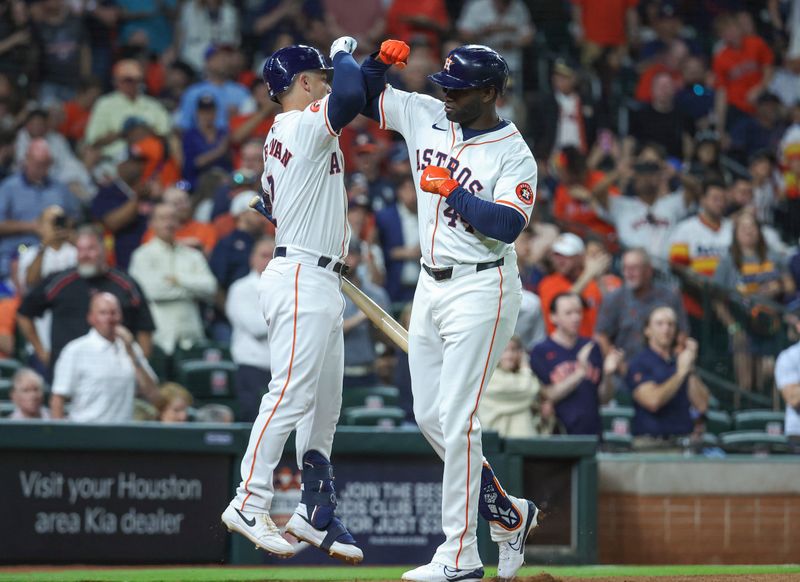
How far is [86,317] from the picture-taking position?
838 centimetres

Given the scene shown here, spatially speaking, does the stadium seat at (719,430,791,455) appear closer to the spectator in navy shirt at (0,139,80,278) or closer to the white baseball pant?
the white baseball pant

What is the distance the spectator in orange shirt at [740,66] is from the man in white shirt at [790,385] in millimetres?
5181

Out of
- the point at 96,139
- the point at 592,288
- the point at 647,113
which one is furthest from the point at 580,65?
the point at 96,139

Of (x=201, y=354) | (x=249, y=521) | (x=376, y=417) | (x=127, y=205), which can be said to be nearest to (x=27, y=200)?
(x=127, y=205)

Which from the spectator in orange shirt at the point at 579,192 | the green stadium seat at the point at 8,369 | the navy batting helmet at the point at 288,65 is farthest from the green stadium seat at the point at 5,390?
the spectator in orange shirt at the point at 579,192

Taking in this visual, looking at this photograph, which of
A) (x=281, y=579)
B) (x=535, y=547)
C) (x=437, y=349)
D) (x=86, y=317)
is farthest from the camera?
(x=86, y=317)

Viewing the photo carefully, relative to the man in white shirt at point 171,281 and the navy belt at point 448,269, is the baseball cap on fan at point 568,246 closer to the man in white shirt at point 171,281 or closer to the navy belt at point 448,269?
the man in white shirt at point 171,281

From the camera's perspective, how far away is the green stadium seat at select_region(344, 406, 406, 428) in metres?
8.34

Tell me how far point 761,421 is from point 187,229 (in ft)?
14.3

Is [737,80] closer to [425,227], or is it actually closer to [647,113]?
[647,113]

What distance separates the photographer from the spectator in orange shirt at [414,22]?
12.1 metres

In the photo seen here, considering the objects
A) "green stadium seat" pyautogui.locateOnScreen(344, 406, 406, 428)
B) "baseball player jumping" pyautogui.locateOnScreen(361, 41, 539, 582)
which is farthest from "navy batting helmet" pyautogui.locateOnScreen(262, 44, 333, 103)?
"green stadium seat" pyautogui.locateOnScreen(344, 406, 406, 428)

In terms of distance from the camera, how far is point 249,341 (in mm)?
8617

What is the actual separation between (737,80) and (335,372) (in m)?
9.07
